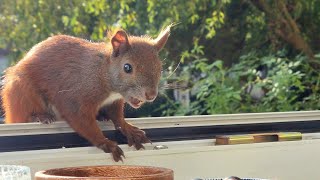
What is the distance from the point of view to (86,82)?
5.30ft

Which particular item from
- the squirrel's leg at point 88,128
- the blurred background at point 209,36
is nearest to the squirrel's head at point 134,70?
the squirrel's leg at point 88,128

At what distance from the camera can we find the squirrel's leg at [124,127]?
146 centimetres

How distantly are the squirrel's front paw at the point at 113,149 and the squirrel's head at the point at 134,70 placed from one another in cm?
20

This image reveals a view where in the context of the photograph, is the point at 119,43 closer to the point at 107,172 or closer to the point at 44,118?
the point at 44,118

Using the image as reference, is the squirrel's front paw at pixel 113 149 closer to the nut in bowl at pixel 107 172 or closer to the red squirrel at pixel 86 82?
the red squirrel at pixel 86 82

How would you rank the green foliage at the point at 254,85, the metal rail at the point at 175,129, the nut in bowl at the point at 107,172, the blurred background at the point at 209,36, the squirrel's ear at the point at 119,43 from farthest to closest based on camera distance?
the blurred background at the point at 209,36, the green foliage at the point at 254,85, the squirrel's ear at the point at 119,43, the metal rail at the point at 175,129, the nut in bowl at the point at 107,172

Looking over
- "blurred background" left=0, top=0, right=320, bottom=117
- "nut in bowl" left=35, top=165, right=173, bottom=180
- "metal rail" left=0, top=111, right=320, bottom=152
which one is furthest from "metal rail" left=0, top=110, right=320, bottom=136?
"blurred background" left=0, top=0, right=320, bottom=117

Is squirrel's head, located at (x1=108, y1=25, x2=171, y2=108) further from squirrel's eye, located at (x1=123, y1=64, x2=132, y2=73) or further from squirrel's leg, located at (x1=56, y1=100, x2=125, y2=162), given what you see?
squirrel's leg, located at (x1=56, y1=100, x2=125, y2=162)

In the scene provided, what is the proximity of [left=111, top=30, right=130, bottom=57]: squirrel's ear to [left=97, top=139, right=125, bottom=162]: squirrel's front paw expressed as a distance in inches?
10.7

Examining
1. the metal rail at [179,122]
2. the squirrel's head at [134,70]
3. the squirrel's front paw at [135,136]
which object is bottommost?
the squirrel's front paw at [135,136]

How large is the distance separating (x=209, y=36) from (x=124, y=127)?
3313 millimetres

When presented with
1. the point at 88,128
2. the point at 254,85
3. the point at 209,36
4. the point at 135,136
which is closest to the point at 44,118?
the point at 88,128

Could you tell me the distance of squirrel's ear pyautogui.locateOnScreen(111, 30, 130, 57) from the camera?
5.15 feet

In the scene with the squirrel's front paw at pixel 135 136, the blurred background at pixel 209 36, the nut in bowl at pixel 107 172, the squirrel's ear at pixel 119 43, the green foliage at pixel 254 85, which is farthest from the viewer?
the blurred background at pixel 209 36
